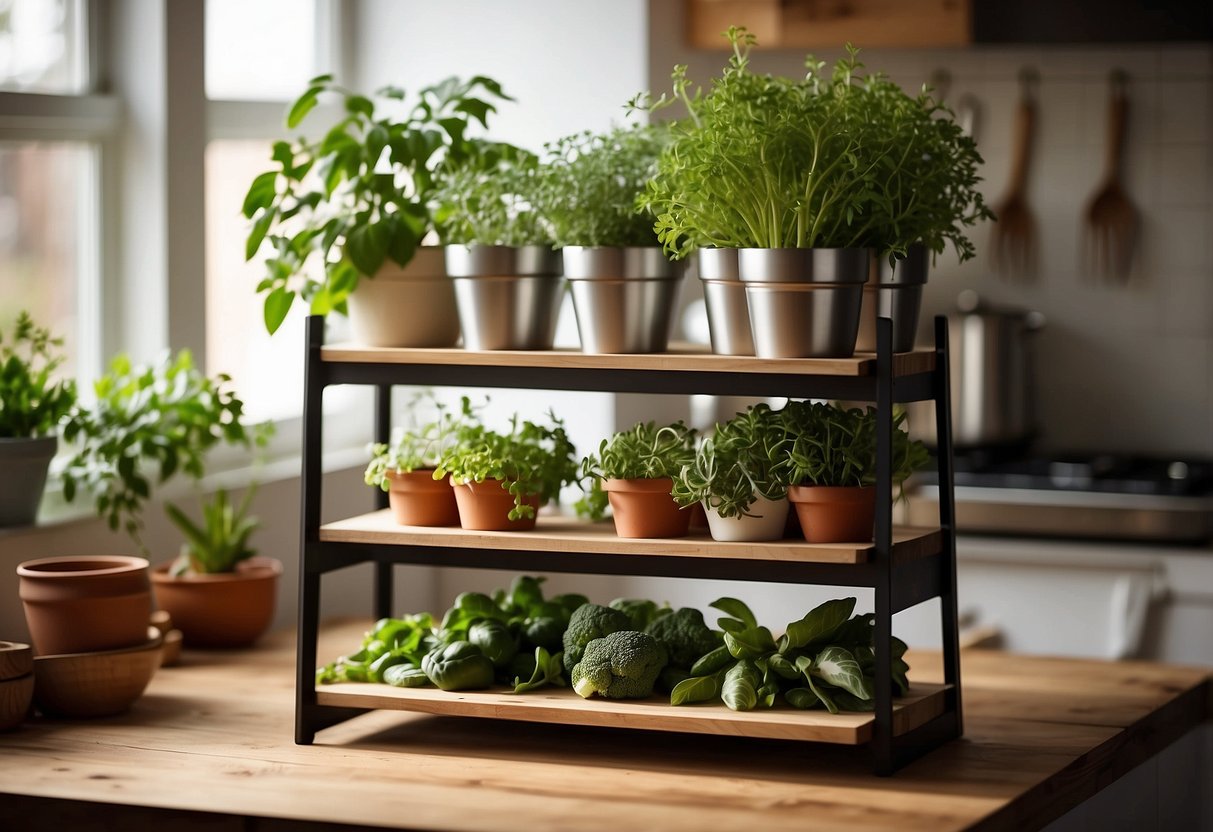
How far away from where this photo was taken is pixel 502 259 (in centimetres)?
228

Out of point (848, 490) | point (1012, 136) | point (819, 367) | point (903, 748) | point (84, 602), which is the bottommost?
point (903, 748)

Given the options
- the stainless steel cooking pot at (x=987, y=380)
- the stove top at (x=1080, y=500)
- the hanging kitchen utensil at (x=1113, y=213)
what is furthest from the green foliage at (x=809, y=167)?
the hanging kitchen utensil at (x=1113, y=213)

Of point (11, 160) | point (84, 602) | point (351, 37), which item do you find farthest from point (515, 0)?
point (84, 602)

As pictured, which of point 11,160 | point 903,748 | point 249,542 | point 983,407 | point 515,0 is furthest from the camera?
point 983,407

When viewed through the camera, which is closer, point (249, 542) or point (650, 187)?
point (650, 187)

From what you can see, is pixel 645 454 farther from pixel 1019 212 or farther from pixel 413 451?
pixel 1019 212

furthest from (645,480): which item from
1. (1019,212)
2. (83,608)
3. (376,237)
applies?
(1019,212)

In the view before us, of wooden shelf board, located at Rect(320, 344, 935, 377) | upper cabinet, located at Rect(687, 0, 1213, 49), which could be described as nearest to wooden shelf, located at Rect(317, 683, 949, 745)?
wooden shelf board, located at Rect(320, 344, 935, 377)

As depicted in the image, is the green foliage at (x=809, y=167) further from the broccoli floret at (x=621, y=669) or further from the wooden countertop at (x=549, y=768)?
the wooden countertop at (x=549, y=768)

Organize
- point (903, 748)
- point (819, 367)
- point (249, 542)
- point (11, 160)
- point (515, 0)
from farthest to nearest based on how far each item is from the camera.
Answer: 1. point (515, 0)
2. point (249, 542)
3. point (11, 160)
4. point (903, 748)
5. point (819, 367)

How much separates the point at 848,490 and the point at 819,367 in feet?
0.53

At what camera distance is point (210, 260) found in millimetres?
3273

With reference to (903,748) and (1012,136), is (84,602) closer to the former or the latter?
(903,748)

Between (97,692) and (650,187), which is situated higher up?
(650,187)
